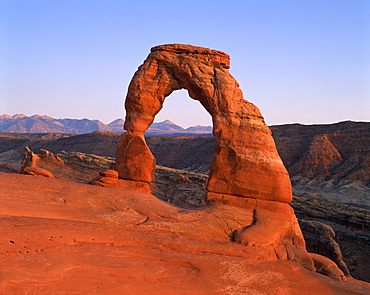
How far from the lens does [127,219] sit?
1143cm

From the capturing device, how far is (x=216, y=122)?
47.1 ft

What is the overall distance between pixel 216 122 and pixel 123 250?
6815 mm

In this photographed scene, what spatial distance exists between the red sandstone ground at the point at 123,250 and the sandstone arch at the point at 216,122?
1.39 meters

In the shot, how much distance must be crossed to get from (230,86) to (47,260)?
9.45 meters

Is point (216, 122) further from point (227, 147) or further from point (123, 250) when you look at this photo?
point (123, 250)

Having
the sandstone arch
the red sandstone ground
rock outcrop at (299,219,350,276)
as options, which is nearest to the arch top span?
the sandstone arch

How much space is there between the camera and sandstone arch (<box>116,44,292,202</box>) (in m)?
13.5

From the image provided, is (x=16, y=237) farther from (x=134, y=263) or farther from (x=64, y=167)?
(x=64, y=167)

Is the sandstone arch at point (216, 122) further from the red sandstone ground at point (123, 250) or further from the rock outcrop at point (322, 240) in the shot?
the rock outcrop at point (322, 240)

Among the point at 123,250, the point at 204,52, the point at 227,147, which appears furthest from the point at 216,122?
the point at 123,250

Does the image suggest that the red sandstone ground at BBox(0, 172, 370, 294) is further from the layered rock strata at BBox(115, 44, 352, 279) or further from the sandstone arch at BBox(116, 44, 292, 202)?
the sandstone arch at BBox(116, 44, 292, 202)

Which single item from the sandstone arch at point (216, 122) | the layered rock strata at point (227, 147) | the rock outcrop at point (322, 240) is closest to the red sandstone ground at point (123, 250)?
the layered rock strata at point (227, 147)

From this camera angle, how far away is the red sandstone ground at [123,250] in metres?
7.21

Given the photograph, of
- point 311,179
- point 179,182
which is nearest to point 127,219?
point 179,182
